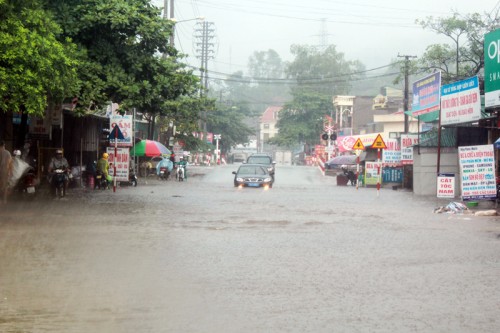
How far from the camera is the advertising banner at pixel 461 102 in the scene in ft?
87.2

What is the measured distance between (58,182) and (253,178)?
45.1ft

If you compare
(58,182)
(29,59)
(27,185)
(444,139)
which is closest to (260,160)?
(444,139)

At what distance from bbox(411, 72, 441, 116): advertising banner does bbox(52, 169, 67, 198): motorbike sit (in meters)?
16.3

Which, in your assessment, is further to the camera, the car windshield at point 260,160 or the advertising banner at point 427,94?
the car windshield at point 260,160

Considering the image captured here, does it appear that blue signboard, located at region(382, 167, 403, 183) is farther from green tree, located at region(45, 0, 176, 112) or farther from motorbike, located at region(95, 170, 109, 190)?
green tree, located at region(45, 0, 176, 112)

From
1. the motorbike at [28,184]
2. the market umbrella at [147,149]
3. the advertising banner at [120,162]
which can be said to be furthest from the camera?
the market umbrella at [147,149]

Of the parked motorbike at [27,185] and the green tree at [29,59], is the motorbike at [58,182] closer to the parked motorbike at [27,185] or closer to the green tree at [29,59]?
the parked motorbike at [27,185]

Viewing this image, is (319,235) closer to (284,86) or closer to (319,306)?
(319,306)

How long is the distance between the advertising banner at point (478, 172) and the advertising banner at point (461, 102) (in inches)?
143

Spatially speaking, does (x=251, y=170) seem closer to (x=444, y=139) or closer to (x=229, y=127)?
(x=444, y=139)

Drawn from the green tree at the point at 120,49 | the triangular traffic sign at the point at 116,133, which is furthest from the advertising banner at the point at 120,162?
the green tree at the point at 120,49

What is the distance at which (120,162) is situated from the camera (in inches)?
1368

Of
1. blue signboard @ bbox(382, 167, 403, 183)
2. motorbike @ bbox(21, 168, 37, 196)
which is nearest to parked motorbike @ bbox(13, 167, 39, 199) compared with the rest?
motorbike @ bbox(21, 168, 37, 196)

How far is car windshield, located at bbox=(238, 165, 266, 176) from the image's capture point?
126ft
